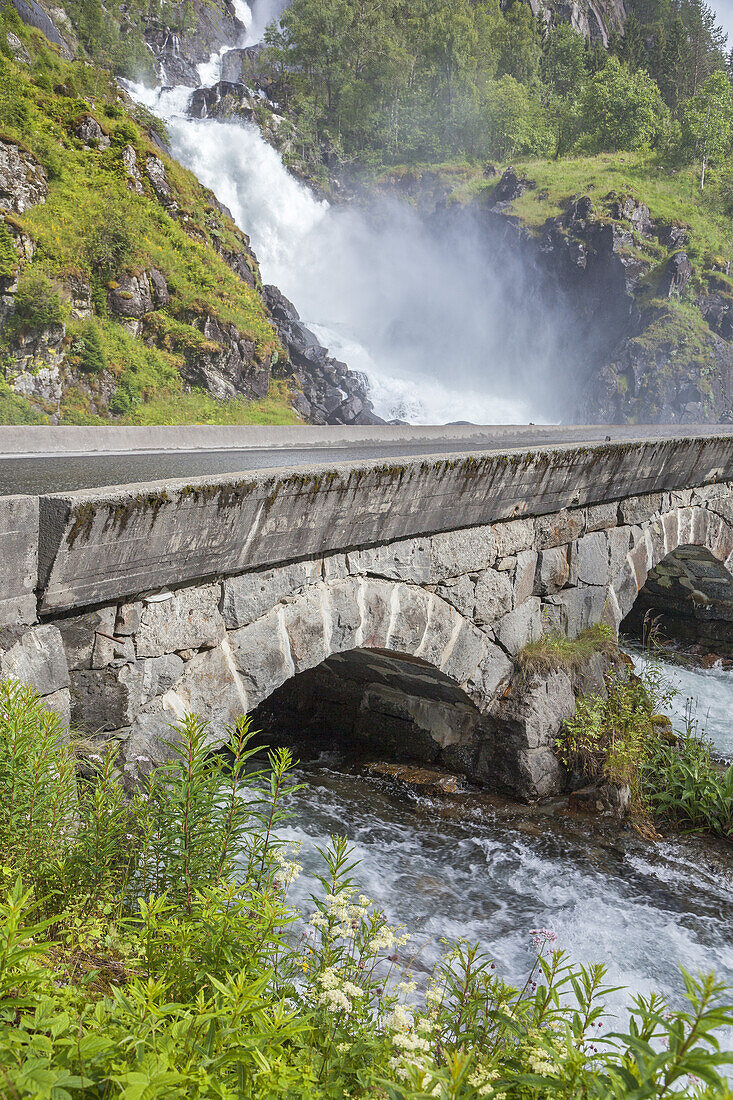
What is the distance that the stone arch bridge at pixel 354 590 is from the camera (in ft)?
8.29

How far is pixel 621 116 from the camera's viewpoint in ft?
171

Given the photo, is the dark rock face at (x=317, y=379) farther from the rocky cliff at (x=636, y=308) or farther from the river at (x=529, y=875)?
the river at (x=529, y=875)

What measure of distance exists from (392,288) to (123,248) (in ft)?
81.4

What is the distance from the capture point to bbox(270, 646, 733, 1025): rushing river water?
12.1 feet

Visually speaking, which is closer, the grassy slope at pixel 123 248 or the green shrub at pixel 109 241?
the grassy slope at pixel 123 248

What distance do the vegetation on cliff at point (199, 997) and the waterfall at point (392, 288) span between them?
94.7 feet

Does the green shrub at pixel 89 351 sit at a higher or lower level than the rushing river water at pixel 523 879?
higher

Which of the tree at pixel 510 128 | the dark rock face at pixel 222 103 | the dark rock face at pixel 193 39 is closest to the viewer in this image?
the dark rock face at pixel 222 103

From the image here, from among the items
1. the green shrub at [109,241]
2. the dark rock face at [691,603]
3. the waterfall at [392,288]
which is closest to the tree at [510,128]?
→ the waterfall at [392,288]

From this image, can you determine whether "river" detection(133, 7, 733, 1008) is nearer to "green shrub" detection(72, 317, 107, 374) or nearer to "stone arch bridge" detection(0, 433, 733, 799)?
"stone arch bridge" detection(0, 433, 733, 799)

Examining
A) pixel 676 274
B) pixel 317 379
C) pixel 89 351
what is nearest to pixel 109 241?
pixel 89 351

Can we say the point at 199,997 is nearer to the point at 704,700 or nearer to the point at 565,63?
the point at 704,700

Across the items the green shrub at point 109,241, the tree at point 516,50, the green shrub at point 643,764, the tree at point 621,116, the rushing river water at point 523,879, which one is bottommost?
the rushing river water at point 523,879

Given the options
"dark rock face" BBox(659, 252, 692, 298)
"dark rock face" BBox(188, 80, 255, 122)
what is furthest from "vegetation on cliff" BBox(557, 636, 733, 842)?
"dark rock face" BBox(659, 252, 692, 298)
